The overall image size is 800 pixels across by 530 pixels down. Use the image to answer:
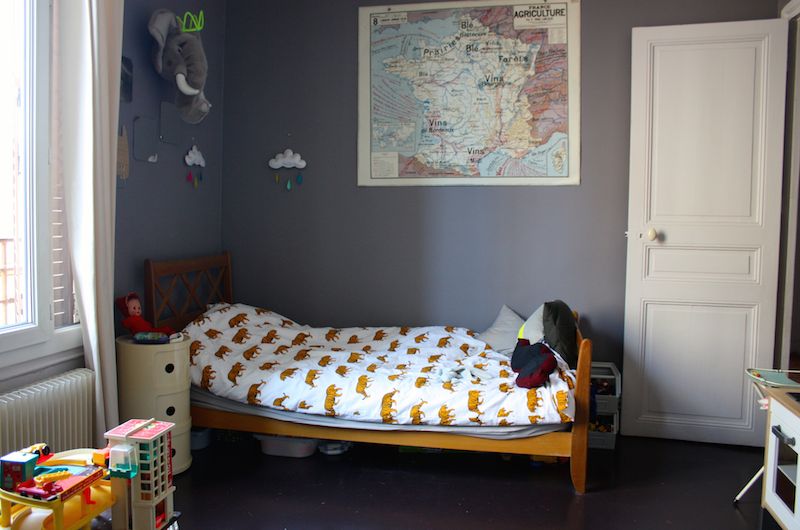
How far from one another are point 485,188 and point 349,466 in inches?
74.1

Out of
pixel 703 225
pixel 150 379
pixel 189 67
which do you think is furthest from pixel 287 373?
pixel 703 225

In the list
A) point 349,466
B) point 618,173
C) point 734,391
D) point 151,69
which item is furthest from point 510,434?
point 151,69

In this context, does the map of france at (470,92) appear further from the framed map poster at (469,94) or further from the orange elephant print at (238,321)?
the orange elephant print at (238,321)

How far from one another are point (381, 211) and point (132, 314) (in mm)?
1704

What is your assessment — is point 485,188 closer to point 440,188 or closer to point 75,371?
point 440,188

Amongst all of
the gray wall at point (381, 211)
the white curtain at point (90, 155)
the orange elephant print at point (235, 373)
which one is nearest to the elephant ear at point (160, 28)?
the white curtain at point (90, 155)

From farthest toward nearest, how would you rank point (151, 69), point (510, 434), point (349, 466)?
point (151, 69), point (349, 466), point (510, 434)

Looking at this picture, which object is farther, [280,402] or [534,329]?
[534,329]

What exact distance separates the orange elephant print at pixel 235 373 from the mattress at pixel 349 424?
11cm

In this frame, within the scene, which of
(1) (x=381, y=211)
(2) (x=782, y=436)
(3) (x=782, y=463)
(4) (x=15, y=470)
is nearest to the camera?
(4) (x=15, y=470)

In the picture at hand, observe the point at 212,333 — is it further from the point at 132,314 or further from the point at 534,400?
the point at 534,400

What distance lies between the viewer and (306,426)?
297 centimetres

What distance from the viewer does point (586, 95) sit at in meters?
3.67

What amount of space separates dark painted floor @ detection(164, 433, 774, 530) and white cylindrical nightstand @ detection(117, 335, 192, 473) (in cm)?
38
